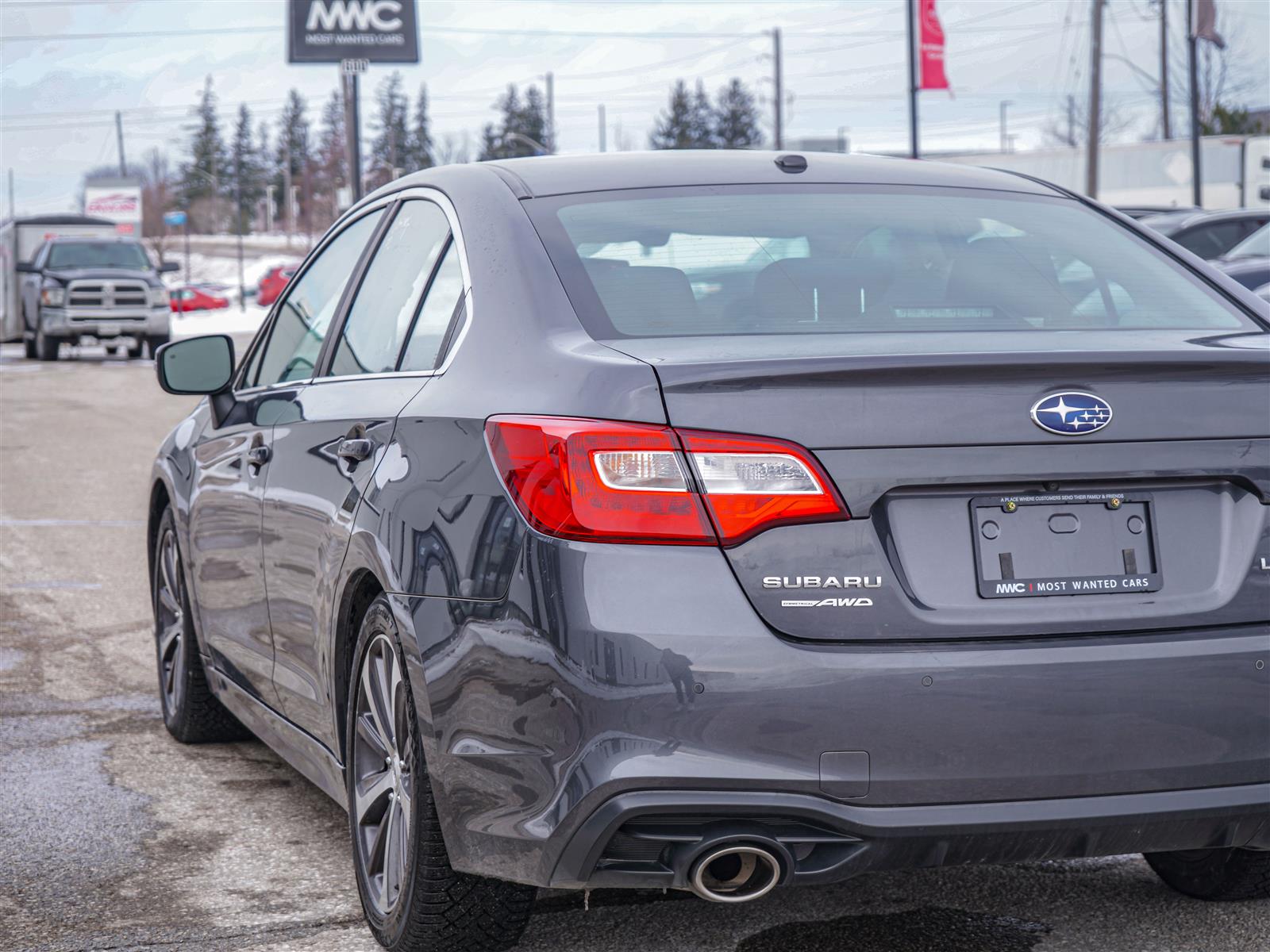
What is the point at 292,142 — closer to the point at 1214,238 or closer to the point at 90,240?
the point at 90,240

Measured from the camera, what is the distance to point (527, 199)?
3.70 meters

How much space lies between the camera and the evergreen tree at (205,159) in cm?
16638

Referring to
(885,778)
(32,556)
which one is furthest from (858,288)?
(32,556)

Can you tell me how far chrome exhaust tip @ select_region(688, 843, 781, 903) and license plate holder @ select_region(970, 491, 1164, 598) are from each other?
22.4 inches

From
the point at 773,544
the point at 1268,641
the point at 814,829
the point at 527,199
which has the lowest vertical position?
the point at 814,829

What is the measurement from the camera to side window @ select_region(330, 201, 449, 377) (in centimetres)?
387

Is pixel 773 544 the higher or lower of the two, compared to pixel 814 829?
higher

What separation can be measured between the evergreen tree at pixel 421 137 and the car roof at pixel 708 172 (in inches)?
5916

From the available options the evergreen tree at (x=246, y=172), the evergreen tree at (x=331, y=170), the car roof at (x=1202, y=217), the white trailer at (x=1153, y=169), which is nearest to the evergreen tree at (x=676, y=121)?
the evergreen tree at (x=331, y=170)

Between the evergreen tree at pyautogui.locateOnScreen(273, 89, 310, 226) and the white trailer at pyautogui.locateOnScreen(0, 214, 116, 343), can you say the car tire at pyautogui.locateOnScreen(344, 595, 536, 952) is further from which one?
Result: the evergreen tree at pyautogui.locateOnScreen(273, 89, 310, 226)

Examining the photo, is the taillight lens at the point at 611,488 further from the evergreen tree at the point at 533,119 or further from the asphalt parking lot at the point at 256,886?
the evergreen tree at the point at 533,119

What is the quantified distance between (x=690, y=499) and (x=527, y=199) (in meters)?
1.10

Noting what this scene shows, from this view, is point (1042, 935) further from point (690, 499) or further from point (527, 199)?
point (527, 199)

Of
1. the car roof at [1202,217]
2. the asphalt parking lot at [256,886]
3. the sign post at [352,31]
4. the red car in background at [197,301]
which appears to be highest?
the sign post at [352,31]
